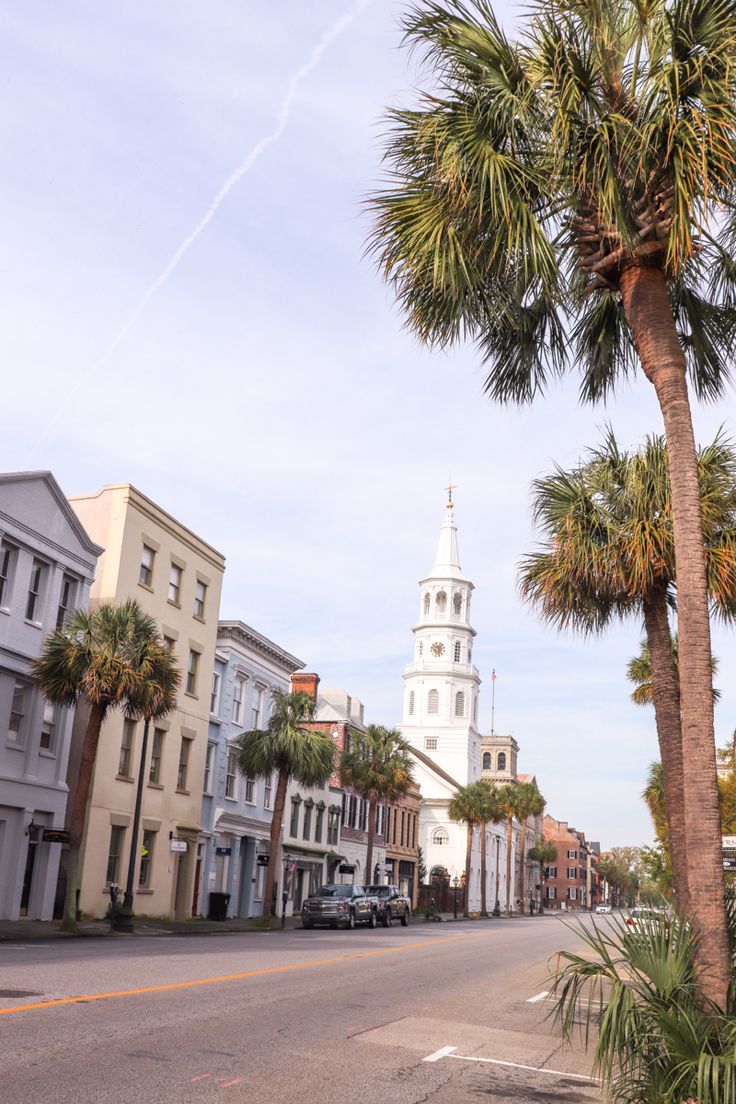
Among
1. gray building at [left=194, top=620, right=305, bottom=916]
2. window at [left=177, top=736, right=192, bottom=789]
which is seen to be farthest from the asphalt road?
gray building at [left=194, top=620, right=305, bottom=916]

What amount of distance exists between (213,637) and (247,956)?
21.6m

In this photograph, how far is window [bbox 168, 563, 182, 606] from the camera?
3816cm

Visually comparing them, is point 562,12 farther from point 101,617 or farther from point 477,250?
point 101,617

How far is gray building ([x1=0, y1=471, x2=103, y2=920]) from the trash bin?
929 cm

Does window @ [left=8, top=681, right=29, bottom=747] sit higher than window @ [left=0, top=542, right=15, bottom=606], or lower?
lower

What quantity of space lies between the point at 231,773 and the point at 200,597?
24.6 feet

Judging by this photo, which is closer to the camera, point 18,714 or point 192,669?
point 18,714

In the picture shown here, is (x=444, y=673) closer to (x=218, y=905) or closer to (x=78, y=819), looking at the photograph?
(x=218, y=905)

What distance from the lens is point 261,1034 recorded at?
10758 millimetres

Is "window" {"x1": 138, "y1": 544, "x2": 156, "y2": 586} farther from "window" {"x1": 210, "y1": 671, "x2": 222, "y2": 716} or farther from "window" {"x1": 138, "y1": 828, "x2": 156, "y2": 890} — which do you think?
"window" {"x1": 138, "y1": 828, "x2": 156, "y2": 890}

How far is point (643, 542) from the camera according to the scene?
51.0ft

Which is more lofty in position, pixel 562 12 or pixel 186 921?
pixel 562 12

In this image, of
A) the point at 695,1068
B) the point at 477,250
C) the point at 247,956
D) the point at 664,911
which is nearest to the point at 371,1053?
the point at 664,911

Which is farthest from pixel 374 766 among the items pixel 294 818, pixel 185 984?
pixel 185 984
